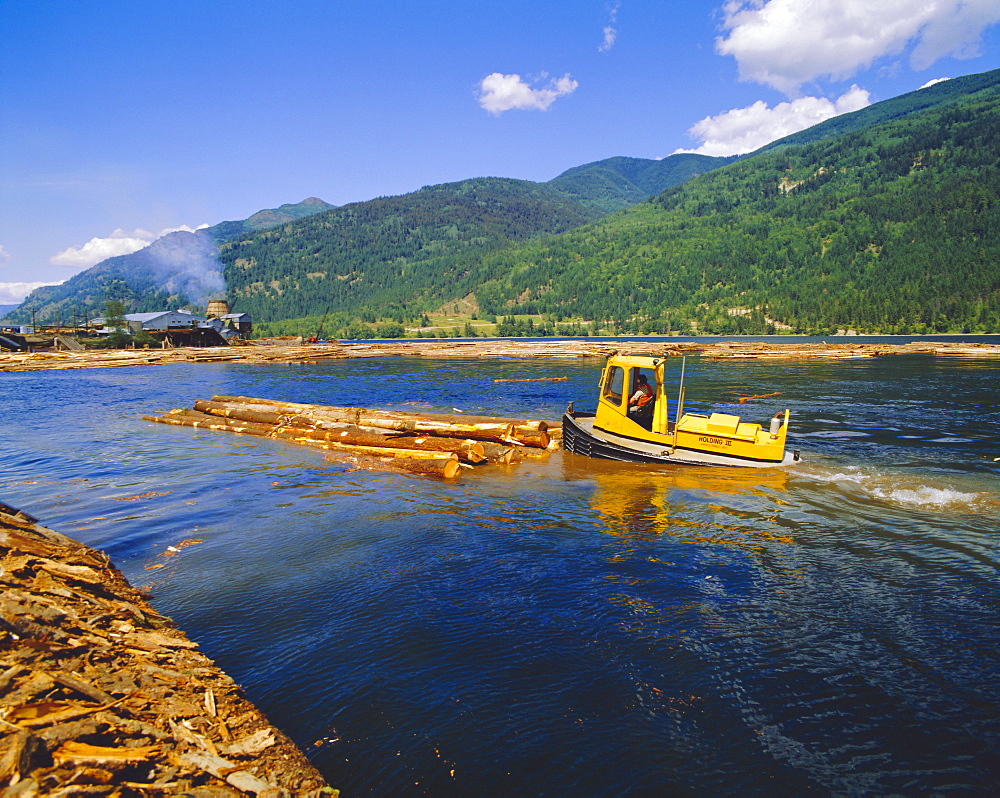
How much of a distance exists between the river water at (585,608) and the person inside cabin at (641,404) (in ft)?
5.34

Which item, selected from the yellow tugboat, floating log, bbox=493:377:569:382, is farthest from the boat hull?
floating log, bbox=493:377:569:382

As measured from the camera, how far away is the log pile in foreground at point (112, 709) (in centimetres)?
340

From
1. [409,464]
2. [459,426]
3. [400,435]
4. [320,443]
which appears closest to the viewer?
[409,464]

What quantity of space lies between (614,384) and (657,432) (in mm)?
1834

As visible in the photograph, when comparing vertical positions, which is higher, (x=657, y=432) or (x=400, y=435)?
(x=657, y=432)

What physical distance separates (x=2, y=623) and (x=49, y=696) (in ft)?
3.53

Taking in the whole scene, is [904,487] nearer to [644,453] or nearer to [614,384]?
[644,453]

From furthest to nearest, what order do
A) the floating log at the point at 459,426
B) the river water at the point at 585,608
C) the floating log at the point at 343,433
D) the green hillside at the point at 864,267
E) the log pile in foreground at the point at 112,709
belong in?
1. the green hillside at the point at 864,267
2. the floating log at the point at 459,426
3. the floating log at the point at 343,433
4. the river water at the point at 585,608
5. the log pile in foreground at the point at 112,709

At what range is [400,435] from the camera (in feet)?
58.4

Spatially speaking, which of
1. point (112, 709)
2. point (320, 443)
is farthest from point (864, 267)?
point (112, 709)

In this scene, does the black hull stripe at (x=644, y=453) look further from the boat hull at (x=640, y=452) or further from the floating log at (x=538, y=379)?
the floating log at (x=538, y=379)

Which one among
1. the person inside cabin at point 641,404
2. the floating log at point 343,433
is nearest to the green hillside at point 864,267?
the person inside cabin at point 641,404

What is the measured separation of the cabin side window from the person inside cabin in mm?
398

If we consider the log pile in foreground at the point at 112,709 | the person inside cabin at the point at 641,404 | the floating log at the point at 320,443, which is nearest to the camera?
the log pile in foreground at the point at 112,709
